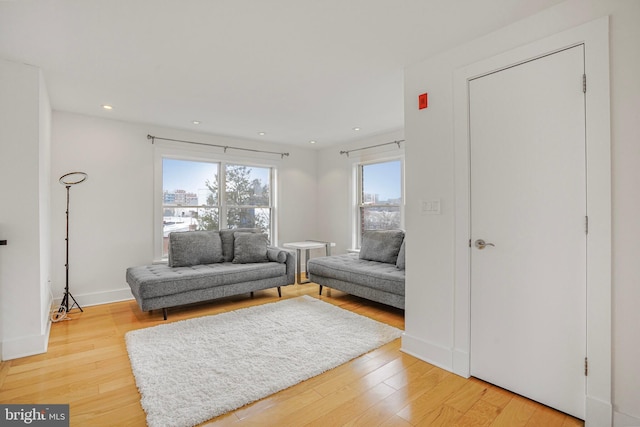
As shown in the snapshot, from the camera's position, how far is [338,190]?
573 cm

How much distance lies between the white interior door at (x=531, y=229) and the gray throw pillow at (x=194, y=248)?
10.9 feet

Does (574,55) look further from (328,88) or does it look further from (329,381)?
(329,381)

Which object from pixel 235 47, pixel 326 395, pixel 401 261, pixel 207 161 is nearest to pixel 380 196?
pixel 401 261

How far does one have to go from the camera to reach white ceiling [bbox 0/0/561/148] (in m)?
1.87

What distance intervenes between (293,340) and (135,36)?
106 inches

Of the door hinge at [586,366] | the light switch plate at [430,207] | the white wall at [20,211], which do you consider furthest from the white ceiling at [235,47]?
the door hinge at [586,366]

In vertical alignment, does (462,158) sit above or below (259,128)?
below

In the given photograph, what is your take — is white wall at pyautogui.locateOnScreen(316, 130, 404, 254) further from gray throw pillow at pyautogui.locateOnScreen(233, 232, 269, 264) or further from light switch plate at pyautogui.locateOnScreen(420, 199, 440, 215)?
light switch plate at pyautogui.locateOnScreen(420, 199, 440, 215)

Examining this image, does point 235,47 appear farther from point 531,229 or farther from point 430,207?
point 531,229

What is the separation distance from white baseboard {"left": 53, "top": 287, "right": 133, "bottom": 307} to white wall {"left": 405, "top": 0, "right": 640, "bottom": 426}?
3.71 meters

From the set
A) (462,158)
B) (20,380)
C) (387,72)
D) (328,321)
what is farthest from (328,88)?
(20,380)

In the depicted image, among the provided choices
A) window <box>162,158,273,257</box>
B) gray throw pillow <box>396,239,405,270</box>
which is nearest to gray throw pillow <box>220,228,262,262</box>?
window <box>162,158,273,257</box>

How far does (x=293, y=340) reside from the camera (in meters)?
2.84

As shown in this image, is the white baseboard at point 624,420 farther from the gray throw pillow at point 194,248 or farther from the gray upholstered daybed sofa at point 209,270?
the gray throw pillow at point 194,248
